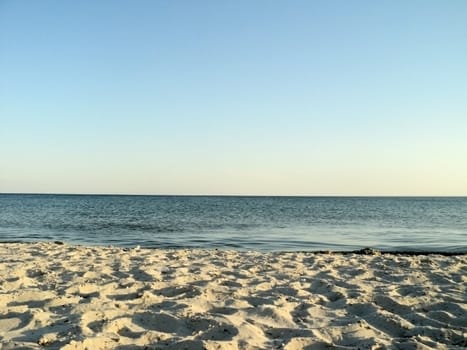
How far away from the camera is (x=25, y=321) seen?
433 centimetres

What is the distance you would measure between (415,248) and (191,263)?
8.99 m

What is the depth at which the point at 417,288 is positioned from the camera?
618 centimetres

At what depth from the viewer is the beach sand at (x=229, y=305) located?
3926 millimetres

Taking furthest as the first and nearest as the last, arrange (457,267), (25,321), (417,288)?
1. (457,267)
2. (417,288)
3. (25,321)

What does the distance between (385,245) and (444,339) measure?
39.0ft

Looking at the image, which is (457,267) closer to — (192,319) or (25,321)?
(192,319)

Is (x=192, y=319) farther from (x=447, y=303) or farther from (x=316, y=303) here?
(x=447, y=303)

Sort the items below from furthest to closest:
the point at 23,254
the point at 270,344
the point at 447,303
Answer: the point at 23,254 < the point at 447,303 < the point at 270,344

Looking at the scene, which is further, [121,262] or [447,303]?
[121,262]

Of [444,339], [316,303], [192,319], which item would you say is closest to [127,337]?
[192,319]

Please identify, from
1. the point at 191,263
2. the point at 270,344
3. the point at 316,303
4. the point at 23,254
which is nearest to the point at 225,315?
the point at 270,344

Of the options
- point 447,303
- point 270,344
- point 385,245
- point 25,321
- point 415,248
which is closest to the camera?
point 270,344

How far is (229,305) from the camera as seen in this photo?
16.6 feet

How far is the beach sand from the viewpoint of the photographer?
12.9 ft
